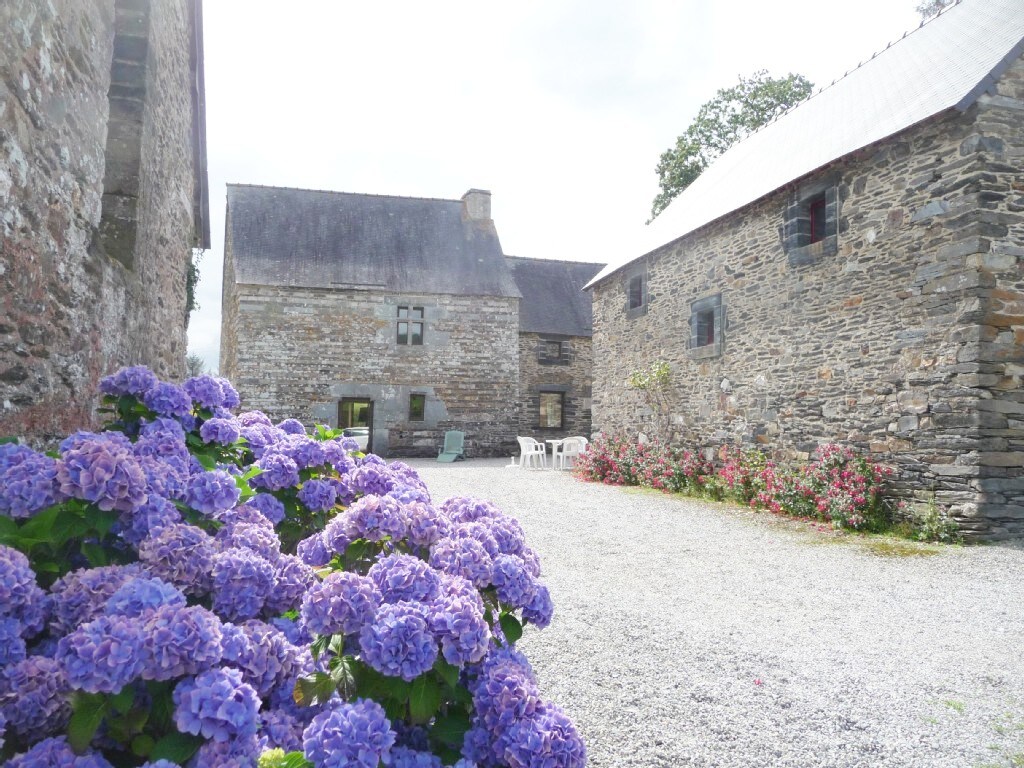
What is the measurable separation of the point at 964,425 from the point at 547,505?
17.8ft

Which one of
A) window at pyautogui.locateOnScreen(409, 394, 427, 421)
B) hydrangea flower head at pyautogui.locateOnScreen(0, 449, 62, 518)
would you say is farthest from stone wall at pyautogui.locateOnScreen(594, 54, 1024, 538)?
window at pyautogui.locateOnScreen(409, 394, 427, 421)

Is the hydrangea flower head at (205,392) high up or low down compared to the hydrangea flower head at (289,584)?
up

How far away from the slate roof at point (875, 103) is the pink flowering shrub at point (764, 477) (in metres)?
4.01

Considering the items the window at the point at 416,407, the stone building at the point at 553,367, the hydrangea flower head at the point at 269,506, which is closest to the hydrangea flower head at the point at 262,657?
the hydrangea flower head at the point at 269,506

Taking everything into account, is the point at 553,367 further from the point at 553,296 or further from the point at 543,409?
the point at 553,296

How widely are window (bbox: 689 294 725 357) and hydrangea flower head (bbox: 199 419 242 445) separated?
1002 centimetres

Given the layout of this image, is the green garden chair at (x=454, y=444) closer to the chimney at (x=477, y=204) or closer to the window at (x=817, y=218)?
the chimney at (x=477, y=204)

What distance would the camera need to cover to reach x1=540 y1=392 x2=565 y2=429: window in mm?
24375

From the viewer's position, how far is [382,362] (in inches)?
811

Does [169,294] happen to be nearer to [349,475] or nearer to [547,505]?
[349,475]

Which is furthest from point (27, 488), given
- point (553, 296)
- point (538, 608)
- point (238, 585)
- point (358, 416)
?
point (553, 296)

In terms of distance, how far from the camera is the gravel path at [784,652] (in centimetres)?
A: 293

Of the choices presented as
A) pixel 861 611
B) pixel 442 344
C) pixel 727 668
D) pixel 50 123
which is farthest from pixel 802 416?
pixel 442 344

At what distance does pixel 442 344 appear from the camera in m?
21.2
